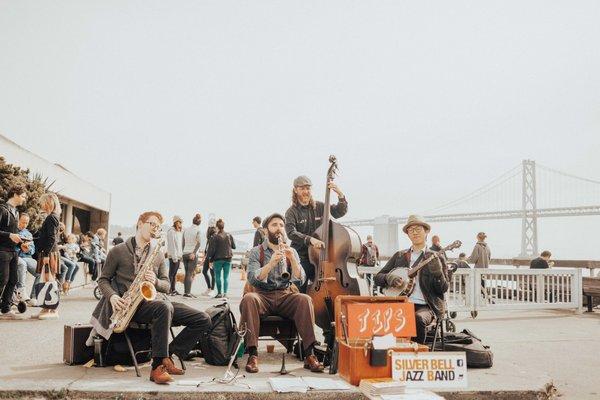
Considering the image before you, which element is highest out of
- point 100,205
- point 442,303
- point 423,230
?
point 100,205

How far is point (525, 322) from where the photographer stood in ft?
31.7

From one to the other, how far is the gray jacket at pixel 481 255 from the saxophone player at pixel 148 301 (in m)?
9.38

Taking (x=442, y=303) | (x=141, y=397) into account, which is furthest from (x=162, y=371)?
(x=442, y=303)

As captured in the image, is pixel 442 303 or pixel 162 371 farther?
pixel 442 303

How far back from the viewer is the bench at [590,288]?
36.2 ft

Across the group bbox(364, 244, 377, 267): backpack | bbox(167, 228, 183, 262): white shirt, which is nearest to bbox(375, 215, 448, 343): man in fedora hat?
bbox(167, 228, 183, 262): white shirt

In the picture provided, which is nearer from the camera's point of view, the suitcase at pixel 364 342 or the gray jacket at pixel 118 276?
the suitcase at pixel 364 342

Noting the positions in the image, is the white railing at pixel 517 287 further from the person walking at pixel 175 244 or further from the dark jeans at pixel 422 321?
the dark jeans at pixel 422 321

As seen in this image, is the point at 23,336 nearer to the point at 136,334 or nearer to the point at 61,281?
the point at 136,334

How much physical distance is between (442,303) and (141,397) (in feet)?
9.47

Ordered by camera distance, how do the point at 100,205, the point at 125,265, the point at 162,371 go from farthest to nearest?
the point at 100,205 → the point at 125,265 → the point at 162,371

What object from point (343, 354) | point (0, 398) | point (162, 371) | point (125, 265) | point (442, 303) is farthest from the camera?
point (442, 303)

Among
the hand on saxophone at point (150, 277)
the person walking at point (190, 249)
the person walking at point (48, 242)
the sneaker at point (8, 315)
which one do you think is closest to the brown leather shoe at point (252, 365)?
the hand on saxophone at point (150, 277)

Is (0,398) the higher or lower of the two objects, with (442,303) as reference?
lower
